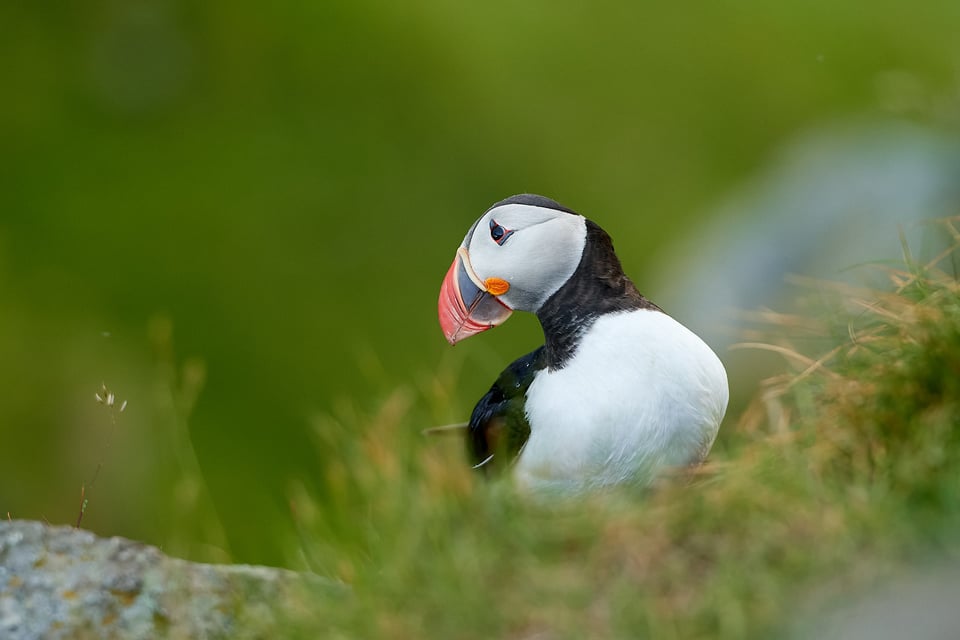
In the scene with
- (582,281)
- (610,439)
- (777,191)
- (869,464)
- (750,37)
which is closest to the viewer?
(869,464)

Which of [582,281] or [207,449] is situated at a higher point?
[582,281]

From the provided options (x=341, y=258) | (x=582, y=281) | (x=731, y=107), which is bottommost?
(x=341, y=258)

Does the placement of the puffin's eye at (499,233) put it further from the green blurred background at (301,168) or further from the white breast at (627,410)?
the green blurred background at (301,168)

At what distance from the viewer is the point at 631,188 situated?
10695 millimetres

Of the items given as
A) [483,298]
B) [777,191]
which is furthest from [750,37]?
[483,298]

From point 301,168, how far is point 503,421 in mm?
8055

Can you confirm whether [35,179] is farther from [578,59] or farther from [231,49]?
[578,59]

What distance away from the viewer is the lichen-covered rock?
2504 mm

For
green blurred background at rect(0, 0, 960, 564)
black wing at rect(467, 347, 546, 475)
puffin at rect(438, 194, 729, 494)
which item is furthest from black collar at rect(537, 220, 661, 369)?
green blurred background at rect(0, 0, 960, 564)

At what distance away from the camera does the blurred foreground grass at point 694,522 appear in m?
2.07

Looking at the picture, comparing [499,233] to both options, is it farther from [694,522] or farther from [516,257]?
[694,522]

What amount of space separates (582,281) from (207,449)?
7.16 m

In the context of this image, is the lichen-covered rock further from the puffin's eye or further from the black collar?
the puffin's eye

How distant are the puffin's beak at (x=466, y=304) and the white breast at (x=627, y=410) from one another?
364 millimetres
